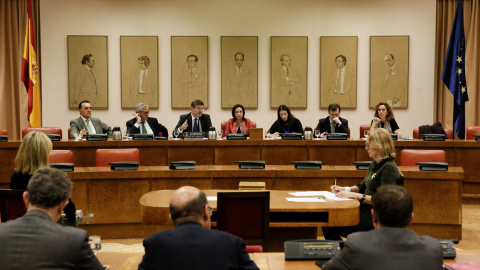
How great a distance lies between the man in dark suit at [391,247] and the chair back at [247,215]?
4.23 feet

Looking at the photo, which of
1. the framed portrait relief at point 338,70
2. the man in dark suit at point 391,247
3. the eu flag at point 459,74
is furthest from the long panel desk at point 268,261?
the framed portrait relief at point 338,70

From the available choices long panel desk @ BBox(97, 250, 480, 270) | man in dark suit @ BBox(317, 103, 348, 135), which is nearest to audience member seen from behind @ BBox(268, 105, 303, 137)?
man in dark suit @ BBox(317, 103, 348, 135)

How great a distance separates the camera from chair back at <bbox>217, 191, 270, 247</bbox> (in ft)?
10.9

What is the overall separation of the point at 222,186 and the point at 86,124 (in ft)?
11.4

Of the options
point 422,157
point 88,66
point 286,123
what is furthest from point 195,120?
point 422,157

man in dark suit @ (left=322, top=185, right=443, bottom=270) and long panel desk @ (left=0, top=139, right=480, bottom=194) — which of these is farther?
long panel desk @ (left=0, top=139, right=480, bottom=194)

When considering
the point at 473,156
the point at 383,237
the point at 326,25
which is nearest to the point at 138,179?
the point at 383,237

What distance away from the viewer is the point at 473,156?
277 inches

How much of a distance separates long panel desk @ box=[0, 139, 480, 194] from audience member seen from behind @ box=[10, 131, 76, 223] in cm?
319

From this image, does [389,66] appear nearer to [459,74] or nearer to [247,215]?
[459,74]

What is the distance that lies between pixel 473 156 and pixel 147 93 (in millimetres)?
5599

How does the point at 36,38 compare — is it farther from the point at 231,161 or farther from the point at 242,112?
the point at 231,161

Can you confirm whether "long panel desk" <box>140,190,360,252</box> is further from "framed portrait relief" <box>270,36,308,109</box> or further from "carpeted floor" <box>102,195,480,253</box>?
"framed portrait relief" <box>270,36,308,109</box>

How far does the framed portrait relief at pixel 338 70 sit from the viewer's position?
9.69 metres
